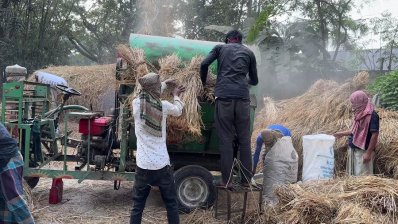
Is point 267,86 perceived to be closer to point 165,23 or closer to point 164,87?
point 165,23

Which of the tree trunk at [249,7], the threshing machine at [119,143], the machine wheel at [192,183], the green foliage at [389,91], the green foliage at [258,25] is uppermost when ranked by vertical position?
the tree trunk at [249,7]

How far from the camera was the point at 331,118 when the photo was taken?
26.7ft

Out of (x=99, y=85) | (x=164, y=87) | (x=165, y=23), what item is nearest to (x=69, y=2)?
(x=99, y=85)

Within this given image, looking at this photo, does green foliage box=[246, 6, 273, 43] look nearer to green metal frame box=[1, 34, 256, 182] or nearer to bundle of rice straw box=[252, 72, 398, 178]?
bundle of rice straw box=[252, 72, 398, 178]

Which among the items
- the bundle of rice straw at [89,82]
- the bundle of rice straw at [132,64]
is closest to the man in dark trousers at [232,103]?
the bundle of rice straw at [132,64]

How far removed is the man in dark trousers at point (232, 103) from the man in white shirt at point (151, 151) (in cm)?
84

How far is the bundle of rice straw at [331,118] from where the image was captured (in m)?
6.77

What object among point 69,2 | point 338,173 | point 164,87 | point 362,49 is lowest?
point 338,173

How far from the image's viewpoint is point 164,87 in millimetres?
5371

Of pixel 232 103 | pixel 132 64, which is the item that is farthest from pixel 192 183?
pixel 132 64

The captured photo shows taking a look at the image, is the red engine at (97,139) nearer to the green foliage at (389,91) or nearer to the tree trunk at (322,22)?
the green foliage at (389,91)

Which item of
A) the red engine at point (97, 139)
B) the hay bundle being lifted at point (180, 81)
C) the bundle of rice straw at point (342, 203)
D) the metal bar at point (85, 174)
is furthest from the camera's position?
the red engine at point (97, 139)

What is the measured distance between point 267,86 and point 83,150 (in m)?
9.72

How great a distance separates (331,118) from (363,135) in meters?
2.06
